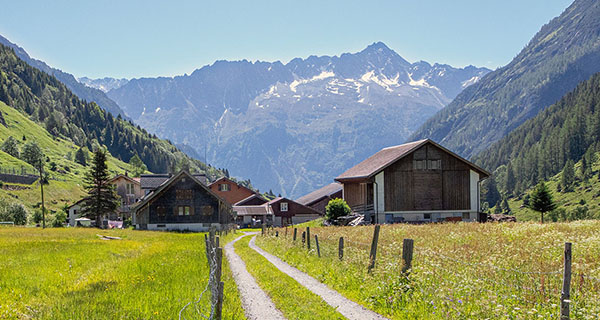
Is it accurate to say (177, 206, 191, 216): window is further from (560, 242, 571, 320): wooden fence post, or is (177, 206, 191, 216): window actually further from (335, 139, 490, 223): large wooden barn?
(560, 242, 571, 320): wooden fence post

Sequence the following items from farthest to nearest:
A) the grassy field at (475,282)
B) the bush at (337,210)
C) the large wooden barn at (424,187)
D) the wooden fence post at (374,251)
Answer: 1. the bush at (337,210)
2. the large wooden barn at (424,187)
3. the wooden fence post at (374,251)
4. the grassy field at (475,282)

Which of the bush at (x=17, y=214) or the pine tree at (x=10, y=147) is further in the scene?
the pine tree at (x=10, y=147)

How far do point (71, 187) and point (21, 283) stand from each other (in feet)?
517

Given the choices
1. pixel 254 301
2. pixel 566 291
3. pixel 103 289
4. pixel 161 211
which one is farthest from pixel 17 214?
pixel 566 291

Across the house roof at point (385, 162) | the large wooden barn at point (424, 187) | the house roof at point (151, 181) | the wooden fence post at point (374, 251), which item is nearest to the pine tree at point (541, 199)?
the house roof at point (385, 162)

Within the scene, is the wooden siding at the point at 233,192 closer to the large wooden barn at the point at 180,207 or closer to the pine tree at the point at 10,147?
the large wooden barn at the point at 180,207

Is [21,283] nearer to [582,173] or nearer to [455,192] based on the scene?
[455,192]

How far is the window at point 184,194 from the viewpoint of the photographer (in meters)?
76.0

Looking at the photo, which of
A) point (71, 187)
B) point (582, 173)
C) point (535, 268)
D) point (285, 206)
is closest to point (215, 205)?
point (285, 206)

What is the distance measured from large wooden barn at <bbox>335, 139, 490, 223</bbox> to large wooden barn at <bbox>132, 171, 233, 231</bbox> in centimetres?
2645

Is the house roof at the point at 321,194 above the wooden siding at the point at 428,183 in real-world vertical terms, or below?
below

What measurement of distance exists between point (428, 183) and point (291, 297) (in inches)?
1857

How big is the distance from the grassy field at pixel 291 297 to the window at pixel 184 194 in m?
55.2

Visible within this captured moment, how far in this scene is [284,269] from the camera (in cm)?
2295
